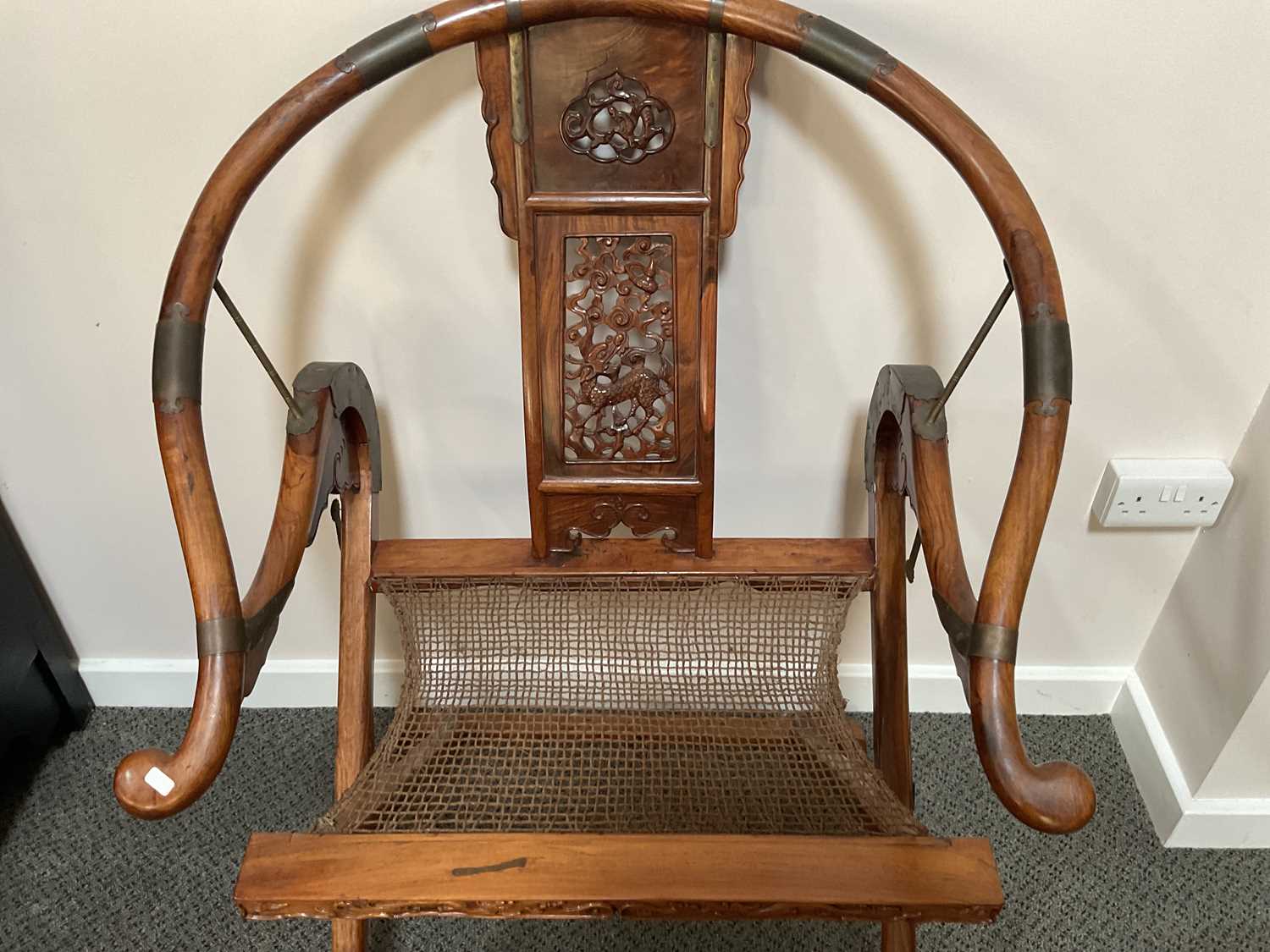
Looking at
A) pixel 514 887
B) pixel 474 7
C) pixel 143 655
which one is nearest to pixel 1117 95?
pixel 474 7

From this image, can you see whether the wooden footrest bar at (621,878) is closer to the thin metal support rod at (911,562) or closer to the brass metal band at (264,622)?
the brass metal band at (264,622)

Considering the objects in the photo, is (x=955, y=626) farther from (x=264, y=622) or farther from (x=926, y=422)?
(x=264, y=622)

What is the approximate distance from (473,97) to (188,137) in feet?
0.93

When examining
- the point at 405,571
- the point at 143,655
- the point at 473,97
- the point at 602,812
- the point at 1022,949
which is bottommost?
the point at 1022,949

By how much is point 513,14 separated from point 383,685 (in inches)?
38.6

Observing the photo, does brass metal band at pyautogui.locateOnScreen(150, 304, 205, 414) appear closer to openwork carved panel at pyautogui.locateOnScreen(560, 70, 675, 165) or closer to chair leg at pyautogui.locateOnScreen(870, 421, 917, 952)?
openwork carved panel at pyautogui.locateOnScreen(560, 70, 675, 165)

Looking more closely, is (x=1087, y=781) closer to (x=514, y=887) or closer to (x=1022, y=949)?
(x=514, y=887)

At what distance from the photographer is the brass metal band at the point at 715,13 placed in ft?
2.49

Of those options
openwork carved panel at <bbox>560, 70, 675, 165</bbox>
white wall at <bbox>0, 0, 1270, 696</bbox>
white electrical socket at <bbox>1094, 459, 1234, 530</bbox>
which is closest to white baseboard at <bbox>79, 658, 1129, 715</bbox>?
white wall at <bbox>0, 0, 1270, 696</bbox>

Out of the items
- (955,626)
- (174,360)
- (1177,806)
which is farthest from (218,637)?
(1177,806)

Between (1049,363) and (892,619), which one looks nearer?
(1049,363)

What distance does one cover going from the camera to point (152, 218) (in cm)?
103

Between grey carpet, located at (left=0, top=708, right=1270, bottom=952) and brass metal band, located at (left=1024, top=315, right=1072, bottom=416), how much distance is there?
30.4 inches

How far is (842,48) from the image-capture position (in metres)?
0.77
